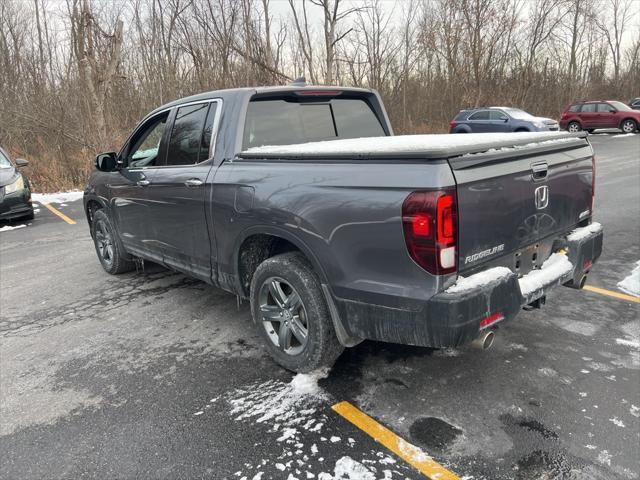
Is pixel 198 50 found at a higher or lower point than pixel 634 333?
higher

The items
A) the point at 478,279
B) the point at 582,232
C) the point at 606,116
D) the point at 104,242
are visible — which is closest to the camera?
the point at 478,279

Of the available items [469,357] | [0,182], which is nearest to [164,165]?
[469,357]

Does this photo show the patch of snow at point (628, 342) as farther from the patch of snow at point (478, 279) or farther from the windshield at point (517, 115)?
the windshield at point (517, 115)

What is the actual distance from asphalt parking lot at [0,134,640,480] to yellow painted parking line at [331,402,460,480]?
0.02 meters

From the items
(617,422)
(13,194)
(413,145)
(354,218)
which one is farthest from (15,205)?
(617,422)

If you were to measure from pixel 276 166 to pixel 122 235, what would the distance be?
286 cm

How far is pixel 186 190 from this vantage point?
12.6 ft

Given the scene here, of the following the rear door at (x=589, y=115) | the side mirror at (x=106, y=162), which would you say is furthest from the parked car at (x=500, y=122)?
the side mirror at (x=106, y=162)

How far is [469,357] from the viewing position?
11.2 feet

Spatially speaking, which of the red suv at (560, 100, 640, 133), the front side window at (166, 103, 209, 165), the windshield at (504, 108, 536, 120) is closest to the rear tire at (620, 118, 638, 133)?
the red suv at (560, 100, 640, 133)

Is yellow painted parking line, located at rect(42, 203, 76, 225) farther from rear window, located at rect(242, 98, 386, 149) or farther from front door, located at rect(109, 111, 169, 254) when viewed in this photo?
rear window, located at rect(242, 98, 386, 149)

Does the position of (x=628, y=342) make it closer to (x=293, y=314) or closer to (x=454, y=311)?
(x=454, y=311)

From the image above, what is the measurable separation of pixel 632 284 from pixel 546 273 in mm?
2380

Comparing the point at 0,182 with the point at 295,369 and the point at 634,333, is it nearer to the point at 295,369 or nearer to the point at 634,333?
the point at 295,369
